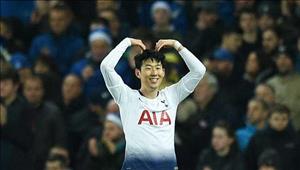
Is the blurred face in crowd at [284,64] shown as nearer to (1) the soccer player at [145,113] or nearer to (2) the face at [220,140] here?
(2) the face at [220,140]

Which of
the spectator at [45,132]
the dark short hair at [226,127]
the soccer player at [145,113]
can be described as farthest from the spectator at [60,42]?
the soccer player at [145,113]

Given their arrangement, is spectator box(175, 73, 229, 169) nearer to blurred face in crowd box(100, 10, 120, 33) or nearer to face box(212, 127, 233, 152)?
face box(212, 127, 233, 152)

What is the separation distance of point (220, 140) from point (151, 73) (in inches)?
155

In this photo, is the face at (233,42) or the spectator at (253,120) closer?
the spectator at (253,120)

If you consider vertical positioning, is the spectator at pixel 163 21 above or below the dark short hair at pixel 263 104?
above

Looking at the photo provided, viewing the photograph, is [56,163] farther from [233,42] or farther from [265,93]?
[233,42]

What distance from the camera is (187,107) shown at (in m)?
18.5

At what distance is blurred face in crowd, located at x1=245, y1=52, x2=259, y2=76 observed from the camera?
18.8 metres

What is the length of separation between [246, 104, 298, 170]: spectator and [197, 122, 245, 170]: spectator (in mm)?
260

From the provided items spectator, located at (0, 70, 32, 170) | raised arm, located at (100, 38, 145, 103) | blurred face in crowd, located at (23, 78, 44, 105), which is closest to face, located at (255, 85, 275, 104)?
blurred face in crowd, located at (23, 78, 44, 105)

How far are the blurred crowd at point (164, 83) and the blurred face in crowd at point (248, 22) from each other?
2 cm

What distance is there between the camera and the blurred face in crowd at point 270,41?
18969mm

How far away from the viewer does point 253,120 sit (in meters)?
17.7

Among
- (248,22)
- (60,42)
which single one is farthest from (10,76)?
(248,22)
